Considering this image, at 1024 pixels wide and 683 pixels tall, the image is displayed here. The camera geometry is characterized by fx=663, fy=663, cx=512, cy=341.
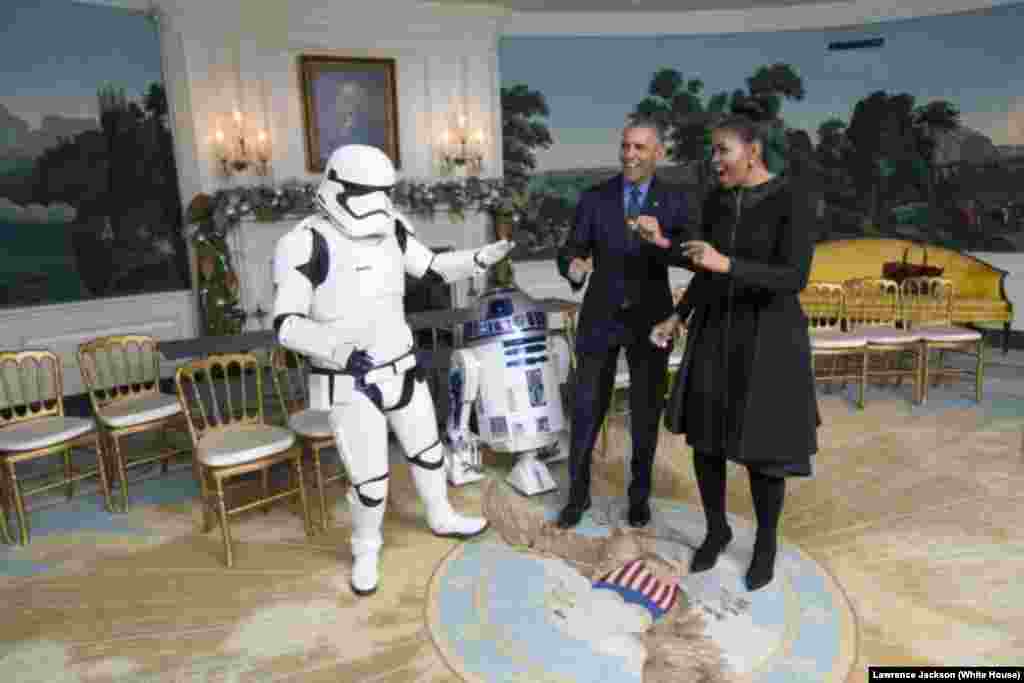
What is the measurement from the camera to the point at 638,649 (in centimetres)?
211

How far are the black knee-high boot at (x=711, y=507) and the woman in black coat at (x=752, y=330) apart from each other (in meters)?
0.14

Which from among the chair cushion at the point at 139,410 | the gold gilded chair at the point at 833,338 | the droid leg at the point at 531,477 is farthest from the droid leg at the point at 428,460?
the gold gilded chair at the point at 833,338

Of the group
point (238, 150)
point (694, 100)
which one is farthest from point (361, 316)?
point (694, 100)

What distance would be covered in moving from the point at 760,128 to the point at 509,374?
1.48 m

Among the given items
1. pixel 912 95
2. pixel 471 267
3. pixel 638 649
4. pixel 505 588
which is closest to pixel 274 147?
pixel 471 267

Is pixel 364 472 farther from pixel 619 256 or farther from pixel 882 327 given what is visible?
pixel 882 327

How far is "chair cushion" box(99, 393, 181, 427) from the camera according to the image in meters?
3.20

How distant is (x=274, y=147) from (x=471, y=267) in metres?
3.59

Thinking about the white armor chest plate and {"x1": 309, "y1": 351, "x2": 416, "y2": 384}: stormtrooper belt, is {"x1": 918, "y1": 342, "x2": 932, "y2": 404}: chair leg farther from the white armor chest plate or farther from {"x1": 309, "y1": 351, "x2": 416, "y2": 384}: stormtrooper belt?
the white armor chest plate

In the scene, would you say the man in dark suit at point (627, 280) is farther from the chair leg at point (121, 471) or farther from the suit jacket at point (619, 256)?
the chair leg at point (121, 471)

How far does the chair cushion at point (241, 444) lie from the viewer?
2.70 meters

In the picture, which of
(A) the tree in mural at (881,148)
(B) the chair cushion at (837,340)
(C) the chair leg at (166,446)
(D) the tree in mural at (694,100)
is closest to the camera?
(C) the chair leg at (166,446)

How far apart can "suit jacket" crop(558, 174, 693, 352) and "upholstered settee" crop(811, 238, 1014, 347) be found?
3781 millimetres

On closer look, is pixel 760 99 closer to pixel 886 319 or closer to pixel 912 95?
pixel 886 319
